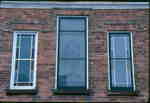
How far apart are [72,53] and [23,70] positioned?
185cm

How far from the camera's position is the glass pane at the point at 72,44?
1109 cm

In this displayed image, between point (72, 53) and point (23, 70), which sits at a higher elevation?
point (72, 53)

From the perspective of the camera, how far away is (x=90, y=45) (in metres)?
11.1

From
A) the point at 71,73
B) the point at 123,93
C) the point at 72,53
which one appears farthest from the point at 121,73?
the point at 72,53

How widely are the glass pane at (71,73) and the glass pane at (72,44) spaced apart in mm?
264

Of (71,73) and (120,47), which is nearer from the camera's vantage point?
(71,73)

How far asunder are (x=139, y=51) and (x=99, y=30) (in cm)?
163

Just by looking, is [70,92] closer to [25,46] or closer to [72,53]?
[72,53]

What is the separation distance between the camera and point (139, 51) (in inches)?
432

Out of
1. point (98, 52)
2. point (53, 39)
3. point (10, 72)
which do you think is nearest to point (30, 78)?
point (10, 72)

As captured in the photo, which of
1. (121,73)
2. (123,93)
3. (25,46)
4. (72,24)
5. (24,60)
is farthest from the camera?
(72,24)

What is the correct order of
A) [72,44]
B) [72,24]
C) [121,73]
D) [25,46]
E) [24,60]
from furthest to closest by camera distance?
[72,24]
[72,44]
[25,46]
[24,60]
[121,73]

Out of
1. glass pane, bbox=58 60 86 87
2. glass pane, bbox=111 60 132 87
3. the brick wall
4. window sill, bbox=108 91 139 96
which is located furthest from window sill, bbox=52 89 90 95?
glass pane, bbox=111 60 132 87

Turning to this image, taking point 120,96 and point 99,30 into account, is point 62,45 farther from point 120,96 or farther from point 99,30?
point 120,96
